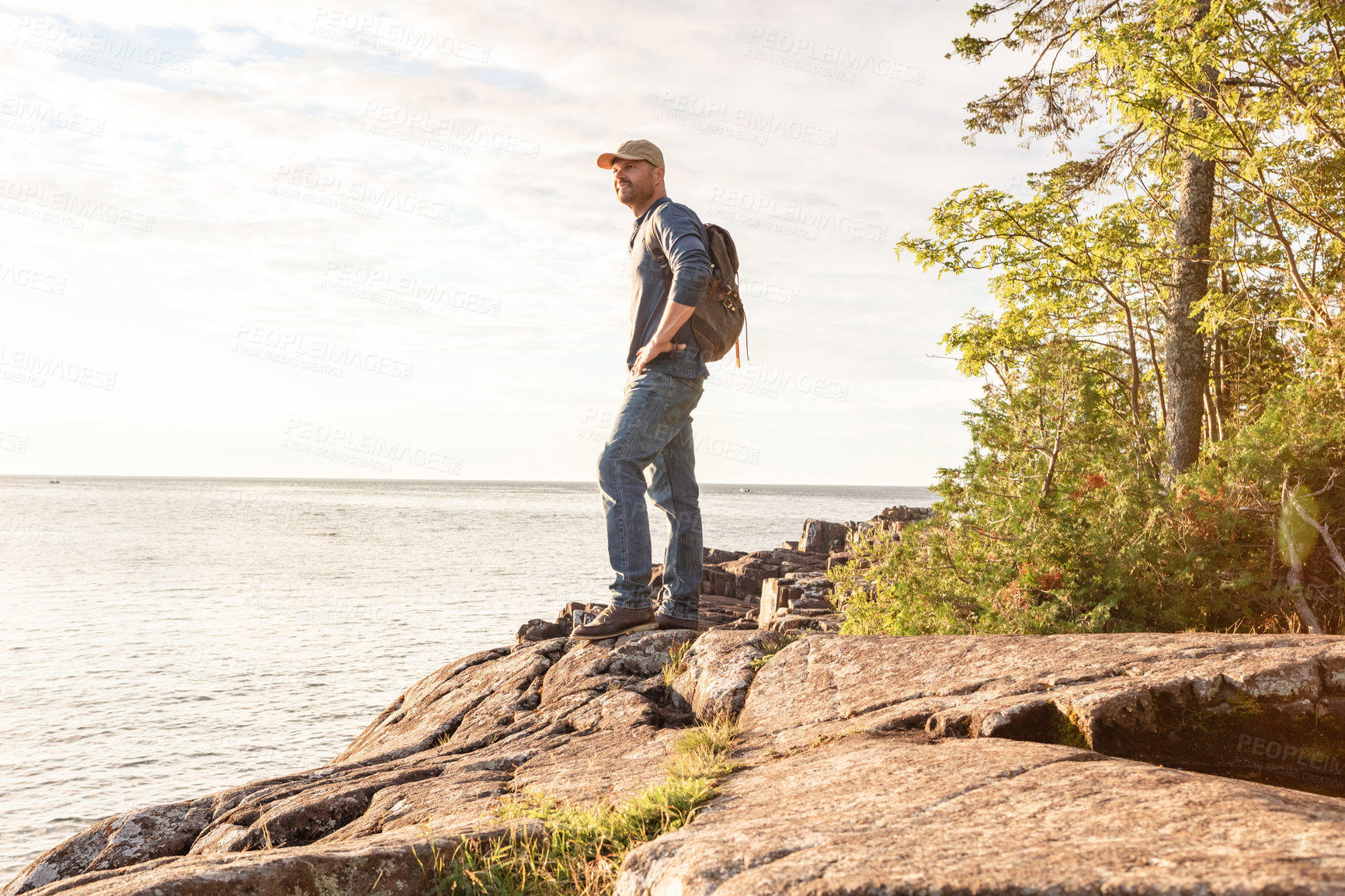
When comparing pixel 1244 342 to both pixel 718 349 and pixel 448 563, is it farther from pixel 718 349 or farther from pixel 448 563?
pixel 448 563

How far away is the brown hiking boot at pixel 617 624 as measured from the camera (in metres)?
6.12

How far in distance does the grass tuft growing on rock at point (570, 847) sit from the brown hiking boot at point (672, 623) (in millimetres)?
2793

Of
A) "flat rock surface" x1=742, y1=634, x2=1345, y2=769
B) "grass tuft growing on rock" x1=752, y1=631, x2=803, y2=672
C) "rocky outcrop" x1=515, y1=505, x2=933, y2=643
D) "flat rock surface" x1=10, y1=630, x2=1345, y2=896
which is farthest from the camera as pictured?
"rocky outcrop" x1=515, y1=505, x2=933, y2=643

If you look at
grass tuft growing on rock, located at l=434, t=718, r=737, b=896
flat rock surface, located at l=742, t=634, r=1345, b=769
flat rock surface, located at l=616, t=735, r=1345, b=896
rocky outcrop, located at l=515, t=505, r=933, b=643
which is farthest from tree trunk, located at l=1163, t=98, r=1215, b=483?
grass tuft growing on rock, located at l=434, t=718, r=737, b=896

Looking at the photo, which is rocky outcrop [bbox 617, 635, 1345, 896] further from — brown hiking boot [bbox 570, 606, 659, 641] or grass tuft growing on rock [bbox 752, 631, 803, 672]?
brown hiking boot [bbox 570, 606, 659, 641]

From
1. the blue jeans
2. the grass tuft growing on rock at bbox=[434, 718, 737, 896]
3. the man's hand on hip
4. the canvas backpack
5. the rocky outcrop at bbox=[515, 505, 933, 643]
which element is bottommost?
the rocky outcrop at bbox=[515, 505, 933, 643]

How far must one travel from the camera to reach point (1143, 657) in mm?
4043

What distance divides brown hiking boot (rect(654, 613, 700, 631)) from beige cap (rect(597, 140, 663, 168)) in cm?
299

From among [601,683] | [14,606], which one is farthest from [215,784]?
[14,606]

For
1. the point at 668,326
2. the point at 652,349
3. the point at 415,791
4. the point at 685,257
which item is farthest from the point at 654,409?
the point at 415,791

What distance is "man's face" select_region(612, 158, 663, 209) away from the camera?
231 inches

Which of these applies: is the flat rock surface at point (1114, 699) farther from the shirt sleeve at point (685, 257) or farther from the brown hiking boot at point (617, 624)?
the shirt sleeve at point (685, 257)

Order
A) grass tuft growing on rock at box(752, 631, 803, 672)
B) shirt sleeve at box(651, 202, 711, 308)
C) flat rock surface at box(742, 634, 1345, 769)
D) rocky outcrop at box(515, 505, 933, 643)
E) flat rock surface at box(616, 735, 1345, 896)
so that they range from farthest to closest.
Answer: rocky outcrop at box(515, 505, 933, 643) → shirt sleeve at box(651, 202, 711, 308) → grass tuft growing on rock at box(752, 631, 803, 672) → flat rock surface at box(742, 634, 1345, 769) → flat rock surface at box(616, 735, 1345, 896)

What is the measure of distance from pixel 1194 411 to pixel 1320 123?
4339mm
